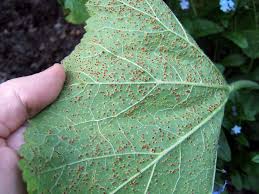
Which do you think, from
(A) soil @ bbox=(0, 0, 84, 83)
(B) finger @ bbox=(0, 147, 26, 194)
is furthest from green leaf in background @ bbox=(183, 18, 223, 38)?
(A) soil @ bbox=(0, 0, 84, 83)

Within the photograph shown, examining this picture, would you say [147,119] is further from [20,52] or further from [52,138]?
[20,52]

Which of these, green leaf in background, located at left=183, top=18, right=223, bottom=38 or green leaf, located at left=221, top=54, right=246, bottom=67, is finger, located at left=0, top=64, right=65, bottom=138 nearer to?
green leaf in background, located at left=183, top=18, right=223, bottom=38

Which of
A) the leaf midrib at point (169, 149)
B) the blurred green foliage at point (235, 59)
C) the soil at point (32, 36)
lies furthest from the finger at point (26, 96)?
the soil at point (32, 36)

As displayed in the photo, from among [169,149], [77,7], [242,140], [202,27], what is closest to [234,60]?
[202,27]

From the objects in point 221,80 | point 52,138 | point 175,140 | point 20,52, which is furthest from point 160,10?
point 20,52

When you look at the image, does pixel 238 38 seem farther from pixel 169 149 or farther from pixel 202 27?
pixel 169 149
